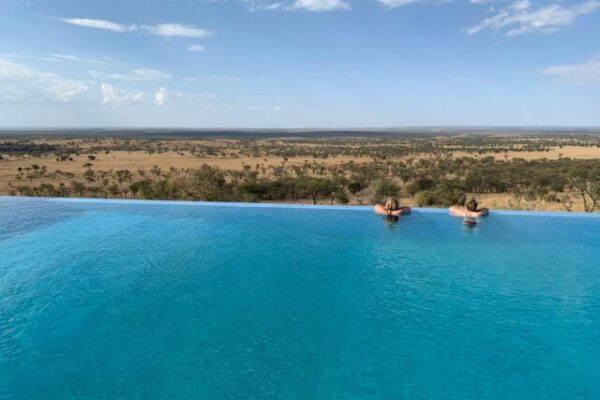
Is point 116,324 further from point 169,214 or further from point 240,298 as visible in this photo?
point 169,214

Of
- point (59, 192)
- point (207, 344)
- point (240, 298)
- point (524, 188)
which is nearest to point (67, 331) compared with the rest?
point (207, 344)

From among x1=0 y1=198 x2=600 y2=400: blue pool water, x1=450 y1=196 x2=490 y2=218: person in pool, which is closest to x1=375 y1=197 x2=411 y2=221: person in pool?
x1=0 y1=198 x2=600 y2=400: blue pool water

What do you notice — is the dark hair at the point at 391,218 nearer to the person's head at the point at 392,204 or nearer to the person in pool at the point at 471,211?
the person's head at the point at 392,204

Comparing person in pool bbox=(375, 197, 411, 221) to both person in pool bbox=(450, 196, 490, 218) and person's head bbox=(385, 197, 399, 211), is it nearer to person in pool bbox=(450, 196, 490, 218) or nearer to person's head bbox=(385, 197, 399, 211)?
person's head bbox=(385, 197, 399, 211)

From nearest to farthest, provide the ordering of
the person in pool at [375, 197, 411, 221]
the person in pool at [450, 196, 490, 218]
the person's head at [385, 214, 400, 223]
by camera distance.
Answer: the person in pool at [450, 196, 490, 218], the person's head at [385, 214, 400, 223], the person in pool at [375, 197, 411, 221]

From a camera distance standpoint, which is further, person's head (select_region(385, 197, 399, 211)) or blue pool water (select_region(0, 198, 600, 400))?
person's head (select_region(385, 197, 399, 211))

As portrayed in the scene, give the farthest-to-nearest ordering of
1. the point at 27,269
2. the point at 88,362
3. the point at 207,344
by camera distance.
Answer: the point at 27,269 → the point at 207,344 → the point at 88,362

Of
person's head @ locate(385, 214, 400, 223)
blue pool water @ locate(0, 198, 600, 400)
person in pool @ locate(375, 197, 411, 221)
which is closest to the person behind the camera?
blue pool water @ locate(0, 198, 600, 400)

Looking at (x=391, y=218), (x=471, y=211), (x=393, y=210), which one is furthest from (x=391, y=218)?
(x=471, y=211)

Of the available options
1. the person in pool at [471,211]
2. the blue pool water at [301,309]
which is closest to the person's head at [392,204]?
the blue pool water at [301,309]
